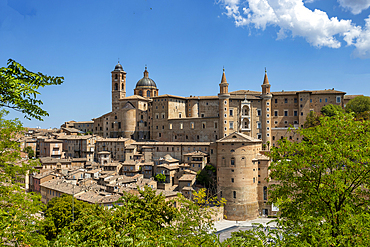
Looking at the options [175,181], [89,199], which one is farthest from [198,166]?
[89,199]

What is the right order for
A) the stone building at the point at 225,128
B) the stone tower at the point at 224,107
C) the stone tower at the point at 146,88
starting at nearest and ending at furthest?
the stone building at the point at 225,128 < the stone tower at the point at 224,107 < the stone tower at the point at 146,88

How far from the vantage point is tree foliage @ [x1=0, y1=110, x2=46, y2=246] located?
26.9 ft

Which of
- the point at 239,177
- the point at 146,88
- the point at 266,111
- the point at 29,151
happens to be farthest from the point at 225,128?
the point at 29,151

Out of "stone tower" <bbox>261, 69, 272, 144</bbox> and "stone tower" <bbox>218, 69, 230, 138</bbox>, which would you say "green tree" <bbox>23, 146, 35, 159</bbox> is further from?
"stone tower" <bbox>261, 69, 272, 144</bbox>

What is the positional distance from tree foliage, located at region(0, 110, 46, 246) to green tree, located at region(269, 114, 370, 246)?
780 cm

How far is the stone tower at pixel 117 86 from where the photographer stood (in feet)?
276

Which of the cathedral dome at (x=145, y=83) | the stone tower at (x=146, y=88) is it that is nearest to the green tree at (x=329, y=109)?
the stone tower at (x=146, y=88)

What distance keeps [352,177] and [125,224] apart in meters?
8.10

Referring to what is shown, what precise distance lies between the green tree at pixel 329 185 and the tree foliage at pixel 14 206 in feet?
25.6

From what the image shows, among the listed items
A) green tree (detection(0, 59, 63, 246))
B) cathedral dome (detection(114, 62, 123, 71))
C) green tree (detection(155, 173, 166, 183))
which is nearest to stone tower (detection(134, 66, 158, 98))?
cathedral dome (detection(114, 62, 123, 71))

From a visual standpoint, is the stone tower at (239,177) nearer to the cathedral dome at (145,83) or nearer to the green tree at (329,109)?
the green tree at (329,109)

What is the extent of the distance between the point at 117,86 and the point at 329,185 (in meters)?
79.9

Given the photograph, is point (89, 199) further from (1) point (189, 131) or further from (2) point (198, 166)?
(1) point (189, 131)

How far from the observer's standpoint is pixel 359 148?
9.80 metres
